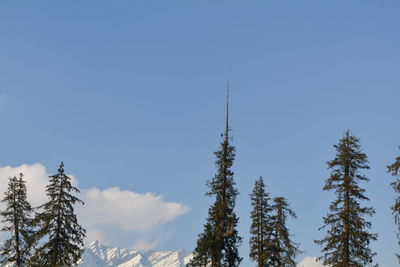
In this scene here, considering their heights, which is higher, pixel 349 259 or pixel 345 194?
pixel 345 194

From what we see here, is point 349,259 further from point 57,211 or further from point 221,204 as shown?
point 57,211

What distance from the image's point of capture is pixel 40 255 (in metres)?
35.7

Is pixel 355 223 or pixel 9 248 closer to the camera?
pixel 355 223

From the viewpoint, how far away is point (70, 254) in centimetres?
3669

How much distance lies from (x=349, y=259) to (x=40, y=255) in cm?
2112

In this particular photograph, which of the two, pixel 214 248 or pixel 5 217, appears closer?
pixel 214 248

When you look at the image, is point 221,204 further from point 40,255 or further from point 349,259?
point 40,255

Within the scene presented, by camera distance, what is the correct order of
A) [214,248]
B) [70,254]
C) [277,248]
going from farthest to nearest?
[277,248], [70,254], [214,248]

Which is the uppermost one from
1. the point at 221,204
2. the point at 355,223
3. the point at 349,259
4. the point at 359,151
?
the point at 359,151

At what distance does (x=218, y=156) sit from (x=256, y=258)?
36.1ft

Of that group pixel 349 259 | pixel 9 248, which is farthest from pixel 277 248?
pixel 9 248

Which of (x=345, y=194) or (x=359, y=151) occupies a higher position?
(x=359, y=151)

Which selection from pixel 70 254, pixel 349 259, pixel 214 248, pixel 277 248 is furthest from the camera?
pixel 277 248

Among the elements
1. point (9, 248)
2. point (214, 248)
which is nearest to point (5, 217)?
point (9, 248)
